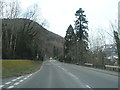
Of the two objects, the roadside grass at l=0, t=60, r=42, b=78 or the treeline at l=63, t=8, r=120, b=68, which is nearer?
the roadside grass at l=0, t=60, r=42, b=78

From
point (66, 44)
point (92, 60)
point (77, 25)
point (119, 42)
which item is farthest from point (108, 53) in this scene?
point (66, 44)

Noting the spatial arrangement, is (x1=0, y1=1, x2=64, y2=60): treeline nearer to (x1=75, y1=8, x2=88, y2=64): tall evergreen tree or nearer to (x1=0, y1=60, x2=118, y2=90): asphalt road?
(x1=75, y1=8, x2=88, y2=64): tall evergreen tree

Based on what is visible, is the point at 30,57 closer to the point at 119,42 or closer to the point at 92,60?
the point at 92,60

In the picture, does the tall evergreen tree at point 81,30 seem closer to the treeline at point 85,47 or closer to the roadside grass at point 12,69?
the treeline at point 85,47

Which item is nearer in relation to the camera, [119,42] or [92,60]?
[119,42]

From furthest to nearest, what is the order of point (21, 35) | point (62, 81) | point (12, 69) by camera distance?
point (21, 35), point (12, 69), point (62, 81)

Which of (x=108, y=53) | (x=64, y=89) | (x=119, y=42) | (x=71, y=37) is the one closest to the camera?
(x=64, y=89)

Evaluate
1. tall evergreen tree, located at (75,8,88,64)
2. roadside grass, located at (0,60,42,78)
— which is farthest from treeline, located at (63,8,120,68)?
roadside grass, located at (0,60,42,78)

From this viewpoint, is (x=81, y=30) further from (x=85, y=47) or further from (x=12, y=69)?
(x=12, y=69)

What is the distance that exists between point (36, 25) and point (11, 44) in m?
9.51

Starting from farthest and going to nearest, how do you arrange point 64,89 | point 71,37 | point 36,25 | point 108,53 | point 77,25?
1. point 71,37
2. point 77,25
3. point 36,25
4. point 108,53
5. point 64,89

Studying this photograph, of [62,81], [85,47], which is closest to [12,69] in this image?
[62,81]

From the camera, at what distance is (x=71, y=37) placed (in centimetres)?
12738

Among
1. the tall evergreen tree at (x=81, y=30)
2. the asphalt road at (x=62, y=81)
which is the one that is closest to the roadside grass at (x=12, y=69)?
the asphalt road at (x=62, y=81)
